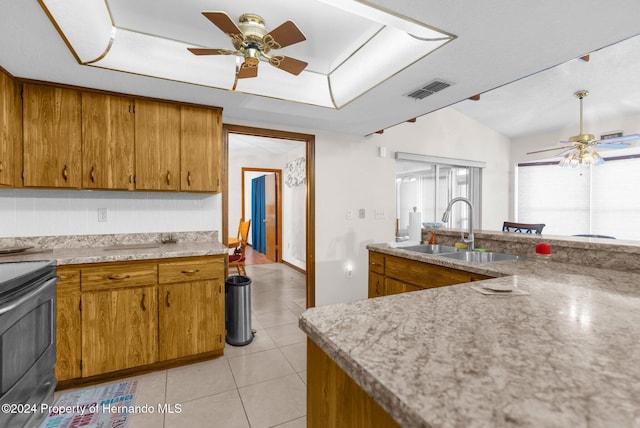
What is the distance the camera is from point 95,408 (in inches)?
73.8

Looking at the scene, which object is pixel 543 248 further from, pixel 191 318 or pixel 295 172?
pixel 295 172

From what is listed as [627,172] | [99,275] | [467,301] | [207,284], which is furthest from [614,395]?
[627,172]

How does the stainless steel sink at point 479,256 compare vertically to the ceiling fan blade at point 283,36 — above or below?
below

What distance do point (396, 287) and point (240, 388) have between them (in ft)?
4.54

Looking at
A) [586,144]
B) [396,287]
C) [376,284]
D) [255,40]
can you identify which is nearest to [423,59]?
[255,40]

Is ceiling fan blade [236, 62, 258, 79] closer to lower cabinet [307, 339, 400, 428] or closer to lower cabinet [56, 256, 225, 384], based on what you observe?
lower cabinet [56, 256, 225, 384]

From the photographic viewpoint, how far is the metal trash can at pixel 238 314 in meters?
2.74

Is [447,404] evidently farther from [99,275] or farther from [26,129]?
[26,129]

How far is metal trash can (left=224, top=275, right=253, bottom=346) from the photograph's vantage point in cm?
274

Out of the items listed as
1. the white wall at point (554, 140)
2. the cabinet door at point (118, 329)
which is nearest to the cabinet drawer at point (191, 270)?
the cabinet door at point (118, 329)

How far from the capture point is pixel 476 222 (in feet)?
17.8

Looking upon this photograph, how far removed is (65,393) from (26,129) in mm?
1927

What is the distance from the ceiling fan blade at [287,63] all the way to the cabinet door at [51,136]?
1.71 metres

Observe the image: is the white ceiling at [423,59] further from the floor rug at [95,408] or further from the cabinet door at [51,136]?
the floor rug at [95,408]
